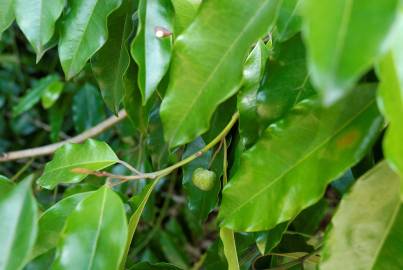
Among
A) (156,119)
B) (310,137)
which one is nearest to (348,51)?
(310,137)

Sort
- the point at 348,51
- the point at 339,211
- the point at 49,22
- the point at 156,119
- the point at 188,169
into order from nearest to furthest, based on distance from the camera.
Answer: the point at 348,51, the point at 339,211, the point at 49,22, the point at 188,169, the point at 156,119

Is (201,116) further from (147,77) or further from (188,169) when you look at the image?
(188,169)

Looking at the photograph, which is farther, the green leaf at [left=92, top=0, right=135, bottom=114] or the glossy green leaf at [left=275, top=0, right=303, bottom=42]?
the green leaf at [left=92, top=0, right=135, bottom=114]

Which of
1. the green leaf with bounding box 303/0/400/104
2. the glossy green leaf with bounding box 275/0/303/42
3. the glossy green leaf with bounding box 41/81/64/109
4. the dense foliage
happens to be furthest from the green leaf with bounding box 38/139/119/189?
the glossy green leaf with bounding box 41/81/64/109

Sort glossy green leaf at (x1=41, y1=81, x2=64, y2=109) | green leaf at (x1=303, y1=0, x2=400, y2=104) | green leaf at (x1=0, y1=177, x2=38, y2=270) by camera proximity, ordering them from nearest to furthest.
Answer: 1. green leaf at (x1=303, y1=0, x2=400, y2=104)
2. green leaf at (x1=0, y1=177, x2=38, y2=270)
3. glossy green leaf at (x1=41, y1=81, x2=64, y2=109)

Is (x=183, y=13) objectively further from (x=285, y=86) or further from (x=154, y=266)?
(x=154, y=266)

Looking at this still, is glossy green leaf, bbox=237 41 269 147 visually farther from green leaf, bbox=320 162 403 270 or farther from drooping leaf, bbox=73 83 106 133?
drooping leaf, bbox=73 83 106 133
